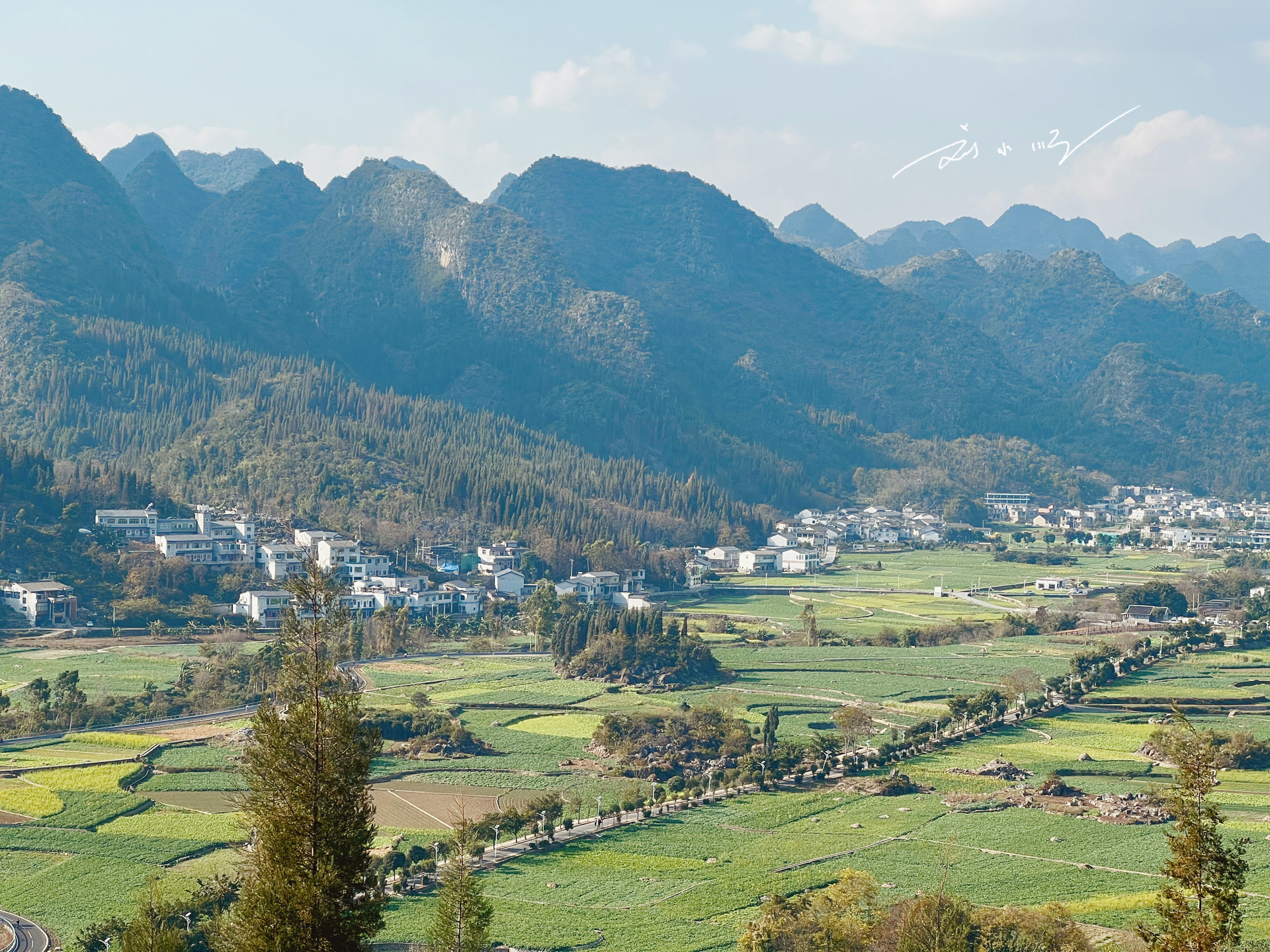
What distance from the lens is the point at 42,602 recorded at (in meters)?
71.6

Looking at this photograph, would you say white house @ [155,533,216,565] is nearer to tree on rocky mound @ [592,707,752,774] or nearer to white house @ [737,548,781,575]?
tree on rocky mound @ [592,707,752,774]

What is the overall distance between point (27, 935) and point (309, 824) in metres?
18.1

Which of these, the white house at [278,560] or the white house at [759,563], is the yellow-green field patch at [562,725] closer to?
the white house at [278,560]

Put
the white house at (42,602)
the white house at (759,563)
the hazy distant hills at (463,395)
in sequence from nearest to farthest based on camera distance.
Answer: the white house at (42,602), the white house at (759,563), the hazy distant hills at (463,395)

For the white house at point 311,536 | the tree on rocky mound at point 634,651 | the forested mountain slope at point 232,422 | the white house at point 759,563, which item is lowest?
the tree on rocky mound at point 634,651

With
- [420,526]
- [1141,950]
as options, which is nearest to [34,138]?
[420,526]

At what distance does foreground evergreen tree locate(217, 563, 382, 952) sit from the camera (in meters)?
16.1

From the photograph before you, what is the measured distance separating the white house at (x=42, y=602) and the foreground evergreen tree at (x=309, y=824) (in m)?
59.7

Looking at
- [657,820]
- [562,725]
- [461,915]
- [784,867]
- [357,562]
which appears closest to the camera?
[461,915]

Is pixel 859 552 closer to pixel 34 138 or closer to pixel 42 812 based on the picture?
pixel 42 812

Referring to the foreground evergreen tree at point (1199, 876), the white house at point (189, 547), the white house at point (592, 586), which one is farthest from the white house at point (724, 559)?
the foreground evergreen tree at point (1199, 876)

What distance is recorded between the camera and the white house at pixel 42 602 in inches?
2815

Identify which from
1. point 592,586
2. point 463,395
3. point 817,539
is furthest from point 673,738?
point 463,395

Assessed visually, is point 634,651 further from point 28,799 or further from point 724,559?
point 724,559
